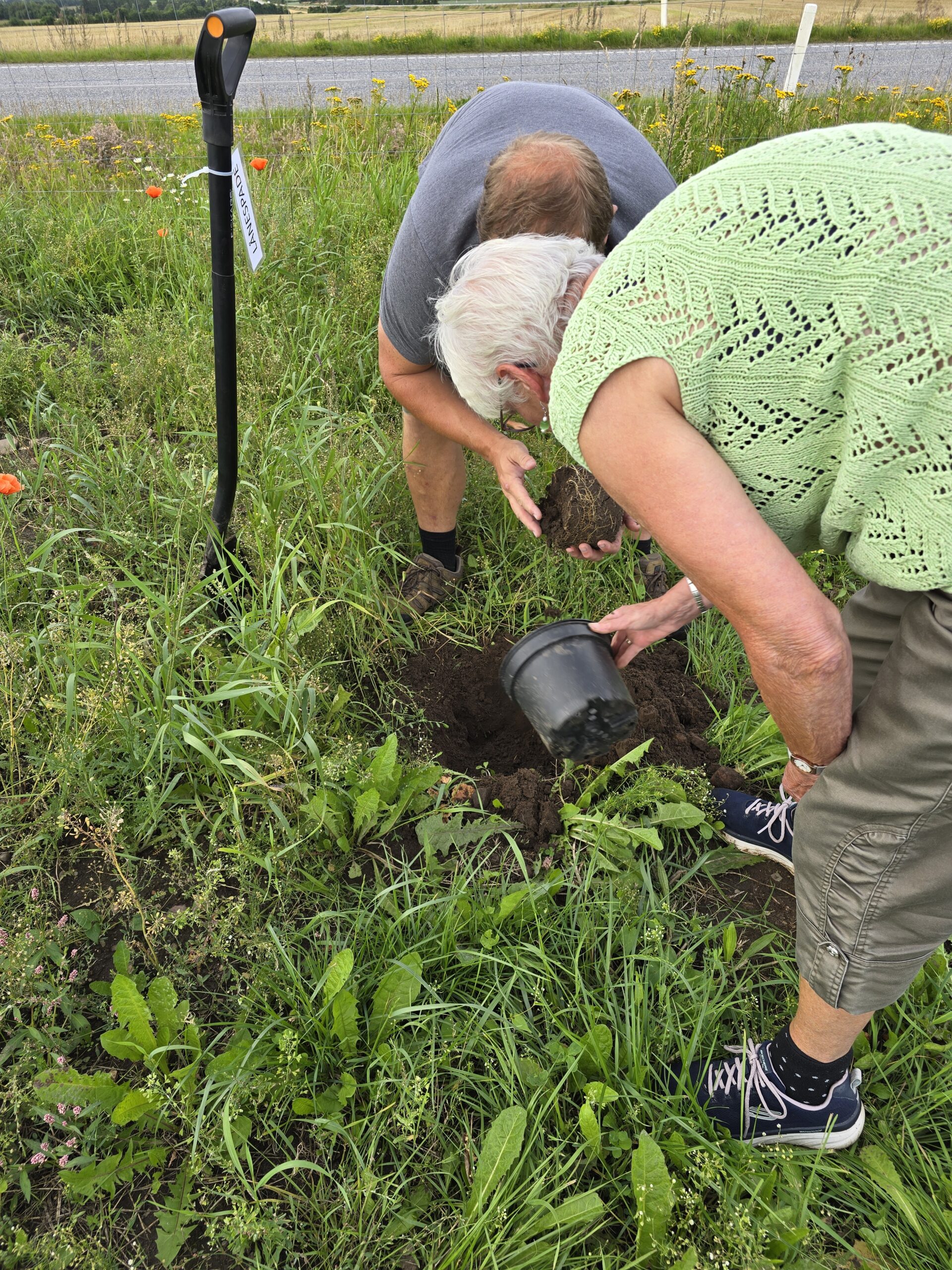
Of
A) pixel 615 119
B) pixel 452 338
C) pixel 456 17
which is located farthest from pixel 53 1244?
pixel 456 17

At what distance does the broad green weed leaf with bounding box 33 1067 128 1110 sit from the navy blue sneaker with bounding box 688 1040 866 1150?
3.33 feet

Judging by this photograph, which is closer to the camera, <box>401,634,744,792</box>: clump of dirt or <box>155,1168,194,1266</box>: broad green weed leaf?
<box>155,1168,194,1266</box>: broad green weed leaf

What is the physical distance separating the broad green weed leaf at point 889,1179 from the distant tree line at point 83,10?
30.5ft

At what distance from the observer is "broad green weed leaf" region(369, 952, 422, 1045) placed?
153 cm

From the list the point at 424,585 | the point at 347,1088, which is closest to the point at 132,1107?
the point at 347,1088

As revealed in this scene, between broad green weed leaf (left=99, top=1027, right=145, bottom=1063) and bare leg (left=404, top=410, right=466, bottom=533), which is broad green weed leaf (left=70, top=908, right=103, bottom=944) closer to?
broad green weed leaf (left=99, top=1027, right=145, bottom=1063)

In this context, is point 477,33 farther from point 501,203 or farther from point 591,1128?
point 591,1128

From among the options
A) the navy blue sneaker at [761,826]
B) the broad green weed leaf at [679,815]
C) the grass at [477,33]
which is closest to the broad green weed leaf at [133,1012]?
the broad green weed leaf at [679,815]

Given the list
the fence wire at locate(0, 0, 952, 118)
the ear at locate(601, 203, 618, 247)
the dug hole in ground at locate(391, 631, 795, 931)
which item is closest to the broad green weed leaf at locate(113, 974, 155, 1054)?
the dug hole in ground at locate(391, 631, 795, 931)

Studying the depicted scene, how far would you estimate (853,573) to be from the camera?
110 inches

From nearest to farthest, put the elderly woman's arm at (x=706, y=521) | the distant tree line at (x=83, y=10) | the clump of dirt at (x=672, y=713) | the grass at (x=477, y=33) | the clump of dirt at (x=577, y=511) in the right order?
the elderly woman's arm at (x=706, y=521), the clump of dirt at (x=577, y=511), the clump of dirt at (x=672, y=713), the distant tree line at (x=83, y=10), the grass at (x=477, y=33)

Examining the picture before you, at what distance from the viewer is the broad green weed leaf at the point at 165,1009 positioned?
1492 mm

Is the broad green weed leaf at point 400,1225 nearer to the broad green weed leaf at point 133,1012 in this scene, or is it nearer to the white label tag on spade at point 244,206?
the broad green weed leaf at point 133,1012

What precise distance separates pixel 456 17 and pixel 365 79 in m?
3.82
